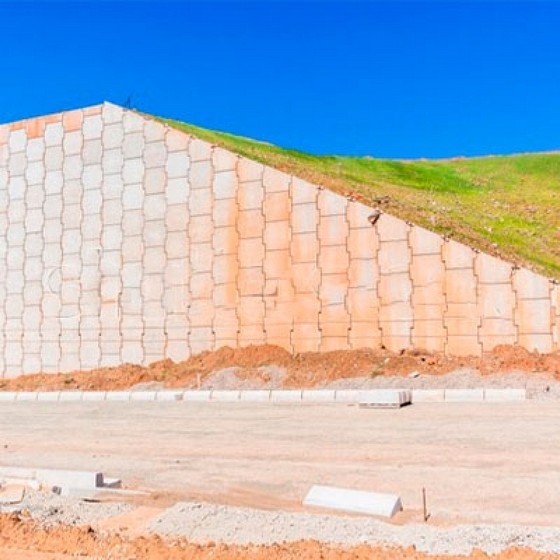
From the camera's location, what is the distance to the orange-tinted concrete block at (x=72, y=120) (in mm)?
25609

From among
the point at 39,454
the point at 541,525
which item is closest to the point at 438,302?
the point at 39,454

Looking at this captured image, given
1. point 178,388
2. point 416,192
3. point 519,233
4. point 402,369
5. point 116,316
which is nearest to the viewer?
point 402,369

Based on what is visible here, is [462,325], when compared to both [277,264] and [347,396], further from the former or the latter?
[277,264]

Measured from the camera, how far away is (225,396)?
18.2 metres

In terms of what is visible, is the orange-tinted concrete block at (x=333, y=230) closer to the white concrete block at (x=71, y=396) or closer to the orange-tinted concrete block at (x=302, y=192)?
the orange-tinted concrete block at (x=302, y=192)

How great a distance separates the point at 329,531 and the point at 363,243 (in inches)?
535

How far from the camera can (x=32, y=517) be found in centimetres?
806

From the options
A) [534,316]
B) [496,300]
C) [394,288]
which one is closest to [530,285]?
[534,316]

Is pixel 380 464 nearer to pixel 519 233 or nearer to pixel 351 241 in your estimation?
pixel 351 241

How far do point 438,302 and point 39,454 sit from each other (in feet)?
35.8

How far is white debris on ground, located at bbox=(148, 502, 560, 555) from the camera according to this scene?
6.46 m

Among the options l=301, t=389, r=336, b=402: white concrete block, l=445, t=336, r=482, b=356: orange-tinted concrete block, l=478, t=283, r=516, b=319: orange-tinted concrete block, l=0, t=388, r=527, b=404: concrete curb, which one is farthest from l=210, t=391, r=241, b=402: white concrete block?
l=478, t=283, r=516, b=319: orange-tinted concrete block

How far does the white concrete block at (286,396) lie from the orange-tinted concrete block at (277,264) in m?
4.54

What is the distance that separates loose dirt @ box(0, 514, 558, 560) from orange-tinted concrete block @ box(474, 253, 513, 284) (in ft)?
41.3
